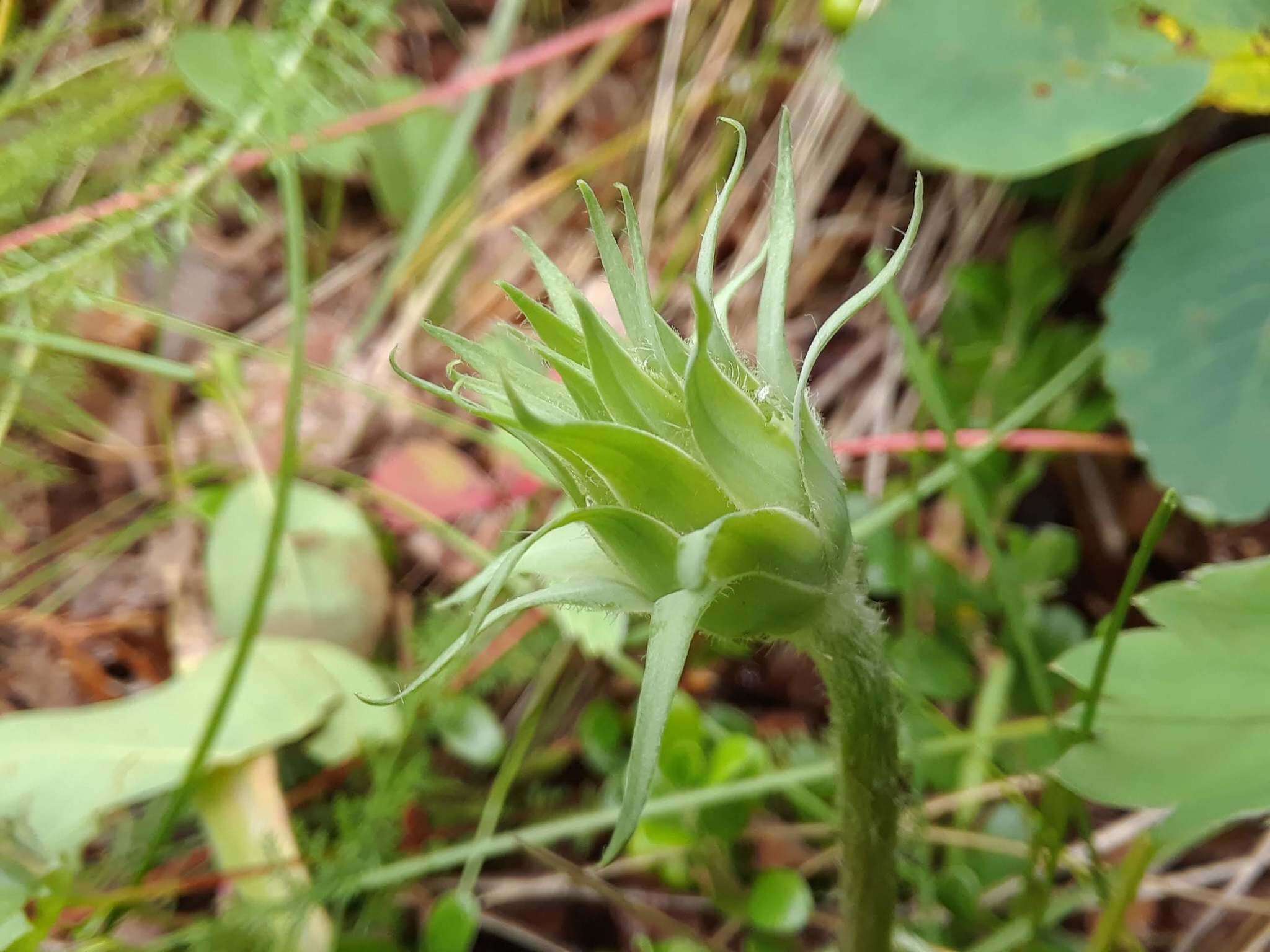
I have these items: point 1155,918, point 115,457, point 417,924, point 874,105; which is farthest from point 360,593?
point 1155,918

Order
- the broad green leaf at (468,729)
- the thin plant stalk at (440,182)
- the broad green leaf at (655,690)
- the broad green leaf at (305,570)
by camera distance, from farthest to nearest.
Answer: the thin plant stalk at (440,182) → the broad green leaf at (305,570) → the broad green leaf at (468,729) → the broad green leaf at (655,690)

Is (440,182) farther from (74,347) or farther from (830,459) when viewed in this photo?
(830,459)

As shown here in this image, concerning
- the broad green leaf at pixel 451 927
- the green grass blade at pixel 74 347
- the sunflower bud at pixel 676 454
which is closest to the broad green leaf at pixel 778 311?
the sunflower bud at pixel 676 454

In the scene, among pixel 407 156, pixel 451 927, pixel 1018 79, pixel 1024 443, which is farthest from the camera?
pixel 407 156

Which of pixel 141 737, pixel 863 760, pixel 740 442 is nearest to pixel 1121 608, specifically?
pixel 863 760

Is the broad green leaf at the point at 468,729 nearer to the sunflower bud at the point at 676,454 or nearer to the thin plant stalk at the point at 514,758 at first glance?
the thin plant stalk at the point at 514,758
